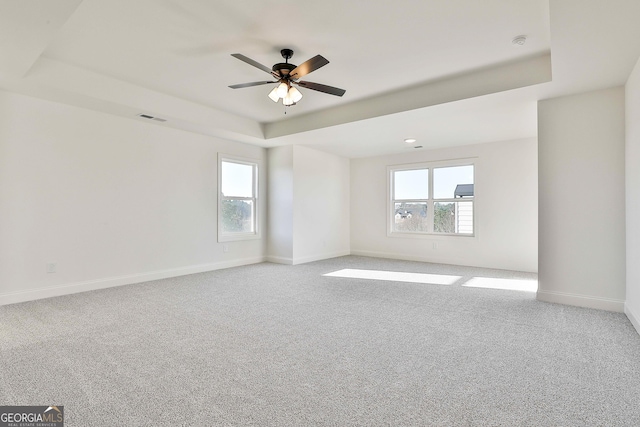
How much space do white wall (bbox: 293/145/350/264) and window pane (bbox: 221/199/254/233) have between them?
0.89m

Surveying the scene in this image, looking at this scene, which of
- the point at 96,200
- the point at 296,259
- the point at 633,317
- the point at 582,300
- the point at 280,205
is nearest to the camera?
the point at 633,317

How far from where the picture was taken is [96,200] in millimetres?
4297

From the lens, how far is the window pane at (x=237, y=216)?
595 centimetres

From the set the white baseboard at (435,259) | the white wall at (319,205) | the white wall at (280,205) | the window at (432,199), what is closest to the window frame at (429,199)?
the window at (432,199)

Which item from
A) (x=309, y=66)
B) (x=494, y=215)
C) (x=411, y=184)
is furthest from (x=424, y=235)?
(x=309, y=66)

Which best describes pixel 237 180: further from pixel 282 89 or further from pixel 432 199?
pixel 432 199

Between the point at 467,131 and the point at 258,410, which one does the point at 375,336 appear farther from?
the point at 467,131

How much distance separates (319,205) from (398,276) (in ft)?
8.16

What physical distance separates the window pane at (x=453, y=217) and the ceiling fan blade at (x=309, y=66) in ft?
15.2

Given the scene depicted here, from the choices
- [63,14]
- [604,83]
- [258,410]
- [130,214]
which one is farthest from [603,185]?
[130,214]

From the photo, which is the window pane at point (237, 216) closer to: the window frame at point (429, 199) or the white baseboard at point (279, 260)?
the white baseboard at point (279, 260)

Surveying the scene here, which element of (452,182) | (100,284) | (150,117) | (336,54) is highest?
(336,54)

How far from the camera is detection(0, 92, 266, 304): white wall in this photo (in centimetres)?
371

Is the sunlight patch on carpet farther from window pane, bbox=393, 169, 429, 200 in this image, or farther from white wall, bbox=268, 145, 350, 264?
window pane, bbox=393, 169, 429, 200
